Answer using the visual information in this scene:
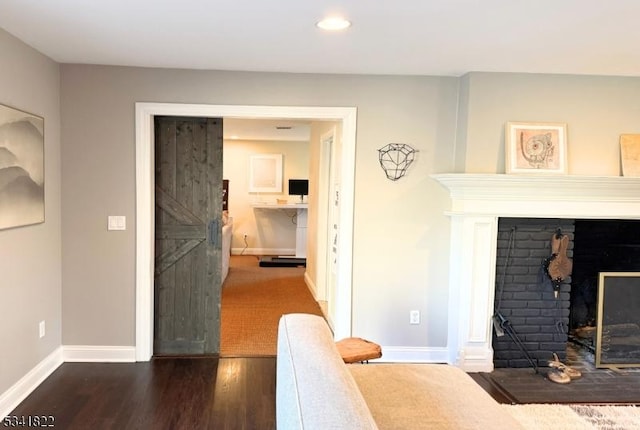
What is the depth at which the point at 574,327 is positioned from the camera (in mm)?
4340

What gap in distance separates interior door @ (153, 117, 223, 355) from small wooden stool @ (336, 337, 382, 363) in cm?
134

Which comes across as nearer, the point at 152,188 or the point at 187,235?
the point at 152,188

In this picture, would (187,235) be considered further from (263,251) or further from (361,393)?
(263,251)

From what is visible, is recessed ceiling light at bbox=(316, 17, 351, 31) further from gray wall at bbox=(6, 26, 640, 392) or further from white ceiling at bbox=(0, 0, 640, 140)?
gray wall at bbox=(6, 26, 640, 392)

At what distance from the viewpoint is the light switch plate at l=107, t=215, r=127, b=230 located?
11.9ft

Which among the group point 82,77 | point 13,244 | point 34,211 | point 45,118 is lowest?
point 13,244

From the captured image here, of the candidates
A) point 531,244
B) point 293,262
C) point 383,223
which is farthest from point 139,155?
point 293,262

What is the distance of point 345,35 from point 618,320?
10.2 feet

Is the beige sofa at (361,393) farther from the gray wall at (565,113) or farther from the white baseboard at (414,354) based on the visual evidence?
the gray wall at (565,113)

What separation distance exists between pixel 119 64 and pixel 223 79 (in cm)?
76

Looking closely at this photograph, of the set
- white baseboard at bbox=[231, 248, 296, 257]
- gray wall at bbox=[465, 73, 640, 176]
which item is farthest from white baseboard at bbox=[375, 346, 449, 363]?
white baseboard at bbox=[231, 248, 296, 257]

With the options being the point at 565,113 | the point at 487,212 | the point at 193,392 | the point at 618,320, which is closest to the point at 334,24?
the point at 487,212

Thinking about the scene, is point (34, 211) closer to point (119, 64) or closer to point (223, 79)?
point (119, 64)

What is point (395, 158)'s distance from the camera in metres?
3.75
